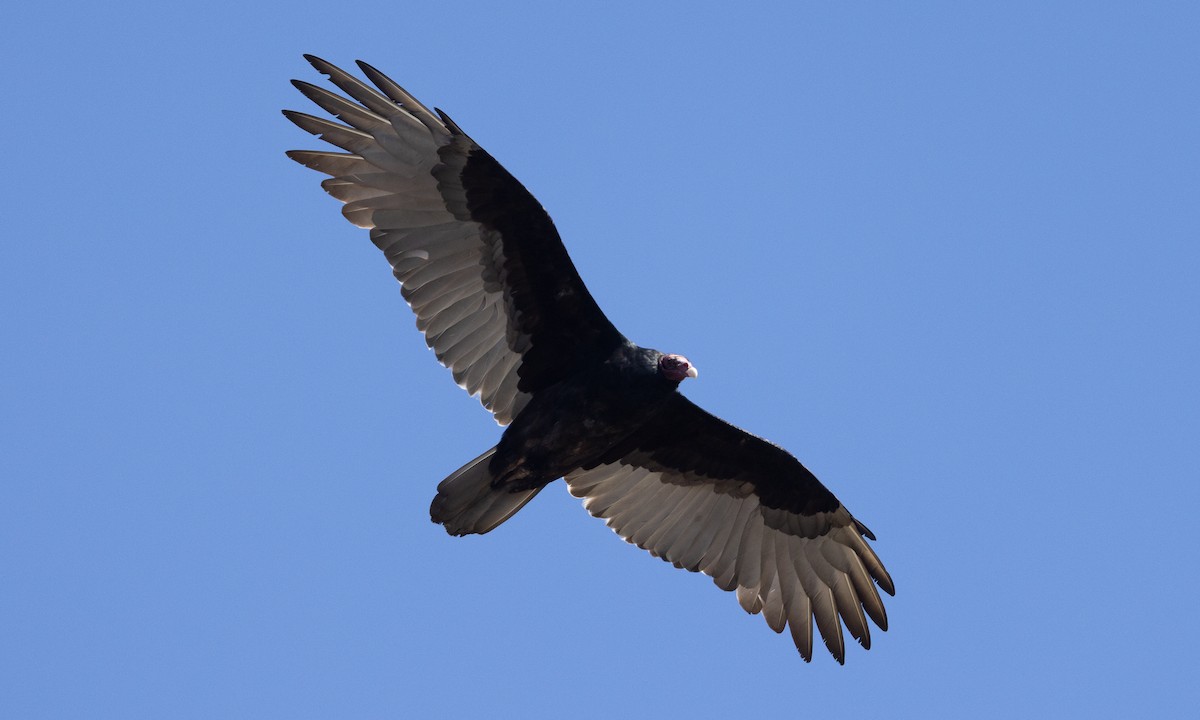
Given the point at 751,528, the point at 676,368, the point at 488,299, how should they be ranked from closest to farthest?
the point at 676,368, the point at 488,299, the point at 751,528

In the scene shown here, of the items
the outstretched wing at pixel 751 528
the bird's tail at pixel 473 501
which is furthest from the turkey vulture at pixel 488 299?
the outstretched wing at pixel 751 528

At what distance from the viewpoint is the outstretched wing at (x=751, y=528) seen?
985cm

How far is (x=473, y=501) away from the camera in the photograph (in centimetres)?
879

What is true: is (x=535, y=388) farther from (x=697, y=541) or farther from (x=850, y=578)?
(x=850, y=578)

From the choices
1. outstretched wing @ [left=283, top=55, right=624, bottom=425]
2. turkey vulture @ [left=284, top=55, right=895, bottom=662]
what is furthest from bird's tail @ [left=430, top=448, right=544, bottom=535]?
outstretched wing @ [left=283, top=55, right=624, bottom=425]

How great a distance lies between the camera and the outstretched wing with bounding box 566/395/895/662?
9.85 meters

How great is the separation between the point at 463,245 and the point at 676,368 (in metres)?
1.45

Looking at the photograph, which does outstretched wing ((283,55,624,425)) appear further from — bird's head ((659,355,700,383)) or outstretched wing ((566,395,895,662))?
outstretched wing ((566,395,895,662))

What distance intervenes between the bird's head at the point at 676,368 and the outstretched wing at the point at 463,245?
413 millimetres

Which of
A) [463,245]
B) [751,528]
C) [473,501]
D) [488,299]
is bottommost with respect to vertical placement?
[473,501]

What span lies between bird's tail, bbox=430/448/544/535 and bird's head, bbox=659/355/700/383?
1.09 meters

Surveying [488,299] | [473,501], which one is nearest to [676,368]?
[488,299]

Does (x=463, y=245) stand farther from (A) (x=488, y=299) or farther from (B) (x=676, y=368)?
(B) (x=676, y=368)

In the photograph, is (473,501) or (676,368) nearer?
(676,368)
